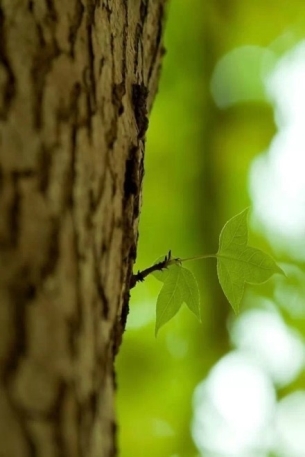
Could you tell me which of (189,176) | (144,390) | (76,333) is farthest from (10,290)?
(144,390)

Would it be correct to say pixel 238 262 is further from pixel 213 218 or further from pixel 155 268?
pixel 213 218

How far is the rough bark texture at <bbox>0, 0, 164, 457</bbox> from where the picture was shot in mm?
580

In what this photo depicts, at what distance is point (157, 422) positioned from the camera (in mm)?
3803

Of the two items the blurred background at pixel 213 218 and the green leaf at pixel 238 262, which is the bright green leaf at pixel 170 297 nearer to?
the green leaf at pixel 238 262

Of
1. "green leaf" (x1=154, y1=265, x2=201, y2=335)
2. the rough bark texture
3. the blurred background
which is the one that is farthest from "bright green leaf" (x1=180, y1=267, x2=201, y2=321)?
the blurred background

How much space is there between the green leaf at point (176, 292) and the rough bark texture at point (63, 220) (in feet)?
0.59

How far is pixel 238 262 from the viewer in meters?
1.05

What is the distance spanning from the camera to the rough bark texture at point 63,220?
1.90 feet

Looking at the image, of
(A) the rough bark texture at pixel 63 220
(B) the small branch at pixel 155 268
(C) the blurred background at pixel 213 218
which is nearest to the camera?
(A) the rough bark texture at pixel 63 220

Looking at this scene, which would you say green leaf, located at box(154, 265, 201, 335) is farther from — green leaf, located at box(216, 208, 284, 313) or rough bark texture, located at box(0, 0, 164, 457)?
rough bark texture, located at box(0, 0, 164, 457)

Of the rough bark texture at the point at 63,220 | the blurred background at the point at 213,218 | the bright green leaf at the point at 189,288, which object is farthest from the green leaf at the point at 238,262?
the blurred background at the point at 213,218

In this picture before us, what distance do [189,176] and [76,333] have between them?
301cm

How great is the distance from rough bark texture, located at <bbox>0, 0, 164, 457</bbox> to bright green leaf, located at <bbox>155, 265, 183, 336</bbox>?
179mm

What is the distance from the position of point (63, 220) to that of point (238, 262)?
0.46m
